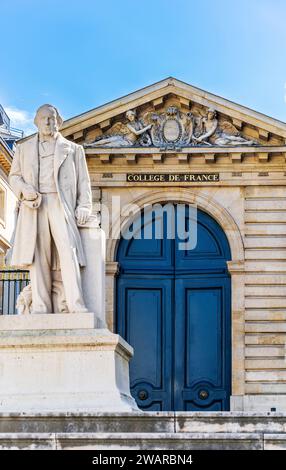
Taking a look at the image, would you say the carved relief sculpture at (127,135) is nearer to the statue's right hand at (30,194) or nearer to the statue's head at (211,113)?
the statue's head at (211,113)

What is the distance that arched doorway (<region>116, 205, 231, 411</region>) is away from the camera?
28016 millimetres

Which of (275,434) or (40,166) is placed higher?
(40,166)

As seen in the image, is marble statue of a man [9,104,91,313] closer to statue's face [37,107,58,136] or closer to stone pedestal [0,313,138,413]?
statue's face [37,107,58,136]

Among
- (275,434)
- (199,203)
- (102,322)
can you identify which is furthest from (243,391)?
(275,434)

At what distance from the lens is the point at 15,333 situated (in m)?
14.0

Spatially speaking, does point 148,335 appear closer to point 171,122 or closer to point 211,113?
point 171,122

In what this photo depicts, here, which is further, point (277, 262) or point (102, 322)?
point (277, 262)

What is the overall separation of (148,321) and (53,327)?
14.6m

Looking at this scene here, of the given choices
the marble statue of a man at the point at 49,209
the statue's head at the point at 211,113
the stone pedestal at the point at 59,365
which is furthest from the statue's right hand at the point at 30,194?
the statue's head at the point at 211,113

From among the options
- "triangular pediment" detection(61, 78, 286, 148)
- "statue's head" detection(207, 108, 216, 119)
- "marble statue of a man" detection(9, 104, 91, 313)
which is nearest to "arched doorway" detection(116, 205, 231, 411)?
"triangular pediment" detection(61, 78, 286, 148)

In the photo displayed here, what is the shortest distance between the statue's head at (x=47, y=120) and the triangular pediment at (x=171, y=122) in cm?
1483

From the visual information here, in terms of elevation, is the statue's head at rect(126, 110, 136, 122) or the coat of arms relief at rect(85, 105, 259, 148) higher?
the statue's head at rect(126, 110, 136, 122)
